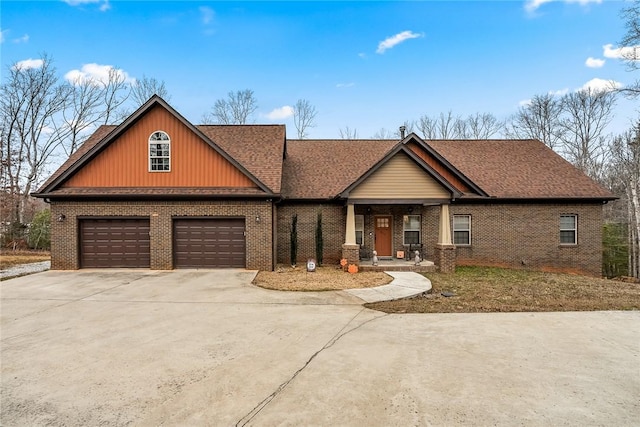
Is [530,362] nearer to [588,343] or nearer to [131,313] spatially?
[588,343]

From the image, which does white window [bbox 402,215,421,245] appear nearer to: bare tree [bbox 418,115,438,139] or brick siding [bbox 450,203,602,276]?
brick siding [bbox 450,203,602,276]

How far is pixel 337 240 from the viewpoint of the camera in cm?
1530

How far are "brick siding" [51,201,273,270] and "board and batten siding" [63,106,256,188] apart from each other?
87 cm

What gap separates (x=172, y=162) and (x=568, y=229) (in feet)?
61.6

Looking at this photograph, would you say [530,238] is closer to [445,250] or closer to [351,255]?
[445,250]

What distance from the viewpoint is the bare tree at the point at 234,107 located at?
3469 cm

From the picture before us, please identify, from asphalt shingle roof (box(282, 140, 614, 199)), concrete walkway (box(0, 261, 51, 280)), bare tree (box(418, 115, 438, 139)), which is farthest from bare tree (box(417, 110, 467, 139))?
concrete walkway (box(0, 261, 51, 280))

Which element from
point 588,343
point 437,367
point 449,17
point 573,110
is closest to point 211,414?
point 437,367

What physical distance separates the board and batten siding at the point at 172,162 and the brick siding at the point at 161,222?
87 cm

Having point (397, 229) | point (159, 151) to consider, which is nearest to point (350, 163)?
point (397, 229)

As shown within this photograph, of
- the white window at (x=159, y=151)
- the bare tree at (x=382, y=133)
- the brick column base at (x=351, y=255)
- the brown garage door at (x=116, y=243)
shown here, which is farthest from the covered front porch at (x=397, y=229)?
the bare tree at (x=382, y=133)

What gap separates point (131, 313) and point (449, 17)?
56.6ft

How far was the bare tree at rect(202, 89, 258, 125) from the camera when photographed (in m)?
34.7

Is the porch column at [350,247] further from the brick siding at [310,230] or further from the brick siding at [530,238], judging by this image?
the brick siding at [530,238]
